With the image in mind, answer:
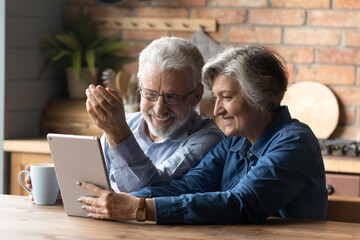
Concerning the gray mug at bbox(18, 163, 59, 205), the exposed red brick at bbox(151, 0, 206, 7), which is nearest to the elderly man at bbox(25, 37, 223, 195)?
the gray mug at bbox(18, 163, 59, 205)

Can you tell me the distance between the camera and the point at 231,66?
201cm

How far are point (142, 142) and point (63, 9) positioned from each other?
1.91m

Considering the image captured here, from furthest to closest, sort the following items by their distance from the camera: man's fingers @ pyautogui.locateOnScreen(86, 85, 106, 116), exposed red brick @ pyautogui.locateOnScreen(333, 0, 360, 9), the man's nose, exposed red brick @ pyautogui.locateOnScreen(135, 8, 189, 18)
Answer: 1. exposed red brick @ pyautogui.locateOnScreen(135, 8, 189, 18)
2. exposed red brick @ pyautogui.locateOnScreen(333, 0, 360, 9)
3. the man's nose
4. man's fingers @ pyautogui.locateOnScreen(86, 85, 106, 116)

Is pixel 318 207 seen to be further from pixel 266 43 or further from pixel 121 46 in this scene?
pixel 121 46

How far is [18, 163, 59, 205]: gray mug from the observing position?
2047 millimetres

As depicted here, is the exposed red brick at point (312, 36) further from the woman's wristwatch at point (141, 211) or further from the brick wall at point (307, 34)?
the woman's wristwatch at point (141, 211)

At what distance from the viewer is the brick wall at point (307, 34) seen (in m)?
3.61

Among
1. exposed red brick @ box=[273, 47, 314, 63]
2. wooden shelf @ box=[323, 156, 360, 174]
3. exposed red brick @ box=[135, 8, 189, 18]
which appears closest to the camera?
wooden shelf @ box=[323, 156, 360, 174]

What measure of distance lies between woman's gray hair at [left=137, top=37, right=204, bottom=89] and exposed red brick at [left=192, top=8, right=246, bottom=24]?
4.86 ft

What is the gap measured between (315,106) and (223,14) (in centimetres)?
76

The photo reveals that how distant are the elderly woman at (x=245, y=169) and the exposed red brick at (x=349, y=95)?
1582 mm

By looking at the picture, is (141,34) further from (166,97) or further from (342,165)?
(166,97)

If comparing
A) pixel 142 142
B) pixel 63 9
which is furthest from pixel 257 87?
pixel 63 9

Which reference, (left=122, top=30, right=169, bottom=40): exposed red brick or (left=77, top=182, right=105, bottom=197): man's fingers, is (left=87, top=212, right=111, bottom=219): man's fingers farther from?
(left=122, top=30, right=169, bottom=40): exposed red brick
